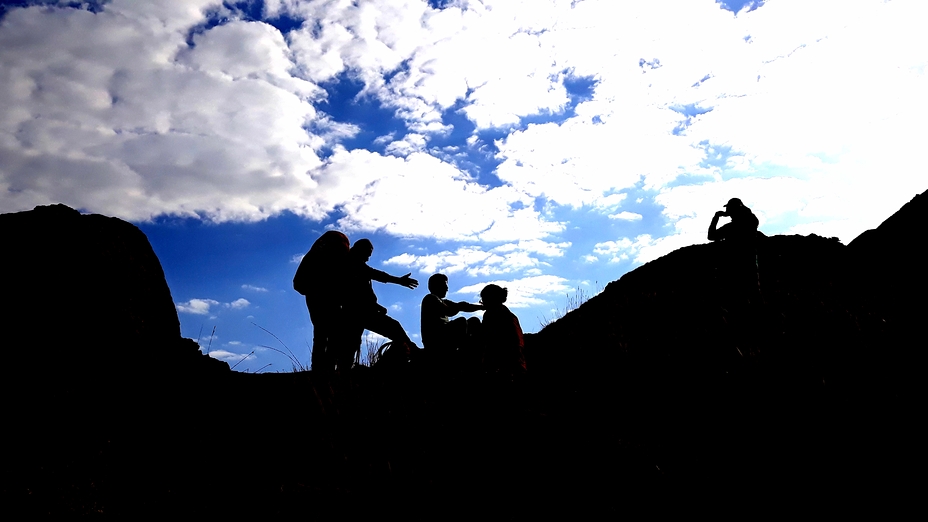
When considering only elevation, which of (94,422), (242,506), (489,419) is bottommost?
(242,506)

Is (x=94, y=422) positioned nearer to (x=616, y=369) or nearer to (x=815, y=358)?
(x=616, y=369)

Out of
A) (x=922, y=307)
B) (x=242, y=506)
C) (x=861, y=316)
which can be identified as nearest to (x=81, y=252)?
(x=242, y=506)

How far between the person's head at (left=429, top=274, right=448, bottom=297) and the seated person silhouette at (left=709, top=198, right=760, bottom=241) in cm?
369

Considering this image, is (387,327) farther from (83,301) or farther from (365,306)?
(83,301)

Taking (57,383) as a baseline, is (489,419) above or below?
below

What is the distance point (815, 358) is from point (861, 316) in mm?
1906

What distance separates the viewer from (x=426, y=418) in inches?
158

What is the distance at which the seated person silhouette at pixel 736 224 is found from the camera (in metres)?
7.29

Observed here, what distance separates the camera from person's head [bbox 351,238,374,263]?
18.3 ft

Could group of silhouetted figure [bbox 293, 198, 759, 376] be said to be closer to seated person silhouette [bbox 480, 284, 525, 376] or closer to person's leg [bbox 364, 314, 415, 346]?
person's leg [bbox 364, 314, 415, 346]

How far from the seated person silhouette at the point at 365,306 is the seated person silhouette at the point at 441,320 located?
0.25 m

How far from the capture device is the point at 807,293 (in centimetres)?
768

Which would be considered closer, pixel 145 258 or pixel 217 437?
pixel 217 437

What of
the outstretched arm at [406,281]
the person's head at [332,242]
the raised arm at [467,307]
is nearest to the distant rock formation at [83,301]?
the person's head at [332,242]
